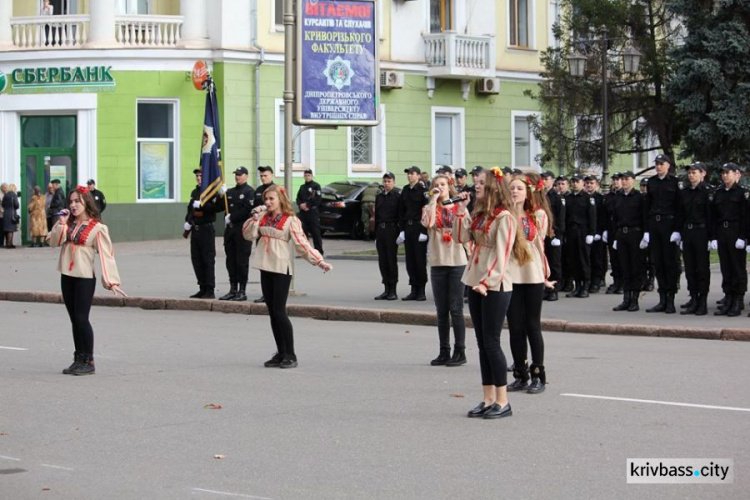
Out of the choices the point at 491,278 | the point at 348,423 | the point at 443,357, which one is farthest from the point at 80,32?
the point at 348,423

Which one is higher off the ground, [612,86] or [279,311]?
[612,86]

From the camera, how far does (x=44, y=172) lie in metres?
36.8

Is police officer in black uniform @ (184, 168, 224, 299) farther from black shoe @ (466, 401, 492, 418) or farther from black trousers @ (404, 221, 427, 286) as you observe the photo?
black shoe @ (466, 401, 492, 418)

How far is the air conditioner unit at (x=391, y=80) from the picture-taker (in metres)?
39.7

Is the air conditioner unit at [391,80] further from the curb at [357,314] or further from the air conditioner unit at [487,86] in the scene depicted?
the curb at [357,314]

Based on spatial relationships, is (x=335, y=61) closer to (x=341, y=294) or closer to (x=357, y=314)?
(x=341, y=294)

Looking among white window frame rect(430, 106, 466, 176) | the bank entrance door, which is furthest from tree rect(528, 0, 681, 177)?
the bank entrance door

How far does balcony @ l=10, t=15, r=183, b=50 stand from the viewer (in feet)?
118

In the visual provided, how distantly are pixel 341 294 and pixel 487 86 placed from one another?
21.8 metres

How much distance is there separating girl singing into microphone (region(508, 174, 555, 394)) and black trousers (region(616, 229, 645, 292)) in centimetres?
743

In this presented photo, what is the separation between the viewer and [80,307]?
1308cm

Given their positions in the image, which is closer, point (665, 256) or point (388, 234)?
point (665, 256)

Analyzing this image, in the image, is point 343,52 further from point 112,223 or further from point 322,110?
point 112,223

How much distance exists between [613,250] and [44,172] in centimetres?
2037
